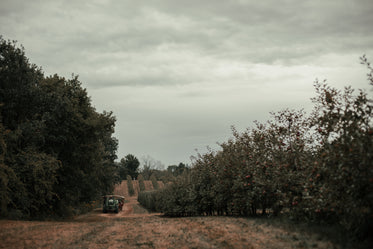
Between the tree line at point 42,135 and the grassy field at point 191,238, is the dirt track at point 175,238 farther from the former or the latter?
the tree line at point 42,135

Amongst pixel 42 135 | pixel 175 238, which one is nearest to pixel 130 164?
pixel 42 135

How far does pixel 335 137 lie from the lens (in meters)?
7.41

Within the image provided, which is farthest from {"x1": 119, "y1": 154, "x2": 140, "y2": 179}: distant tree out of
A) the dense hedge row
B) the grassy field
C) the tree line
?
the grassy field

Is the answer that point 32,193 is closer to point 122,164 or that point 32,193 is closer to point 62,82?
point 62,82

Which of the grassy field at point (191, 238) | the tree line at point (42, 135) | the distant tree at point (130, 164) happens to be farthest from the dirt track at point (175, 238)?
the distant tree at point (130, 164)

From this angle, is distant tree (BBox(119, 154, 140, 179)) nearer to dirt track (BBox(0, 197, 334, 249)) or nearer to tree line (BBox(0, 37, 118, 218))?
tree line (BBox(0, 37, 118, 218))

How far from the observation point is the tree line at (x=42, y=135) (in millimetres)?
19828

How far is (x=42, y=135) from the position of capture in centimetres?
2166

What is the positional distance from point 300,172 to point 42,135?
56.4ft

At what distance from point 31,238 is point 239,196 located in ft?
24.8

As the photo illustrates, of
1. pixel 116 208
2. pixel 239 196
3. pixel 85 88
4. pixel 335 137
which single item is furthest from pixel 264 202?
pixel 116 208

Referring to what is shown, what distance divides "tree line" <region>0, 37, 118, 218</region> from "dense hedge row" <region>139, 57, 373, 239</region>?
27.5ft

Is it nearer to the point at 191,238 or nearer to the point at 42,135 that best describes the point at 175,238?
the point at 191,238

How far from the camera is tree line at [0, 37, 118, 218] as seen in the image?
1983 cm
